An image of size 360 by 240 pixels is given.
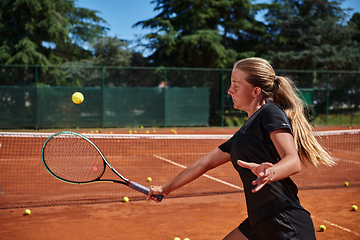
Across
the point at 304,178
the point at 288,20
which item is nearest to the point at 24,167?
the point at 304,178

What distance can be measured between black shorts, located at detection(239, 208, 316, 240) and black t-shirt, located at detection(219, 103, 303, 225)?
0.09ft

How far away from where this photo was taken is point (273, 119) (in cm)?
162

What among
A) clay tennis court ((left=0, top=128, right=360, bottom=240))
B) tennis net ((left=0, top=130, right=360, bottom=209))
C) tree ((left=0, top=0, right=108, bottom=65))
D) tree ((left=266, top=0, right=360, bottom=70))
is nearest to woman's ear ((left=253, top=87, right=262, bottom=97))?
clay tennis court ((left=0, top=128, right=360, bottom=240))

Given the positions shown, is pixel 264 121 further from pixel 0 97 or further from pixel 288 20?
pixel 288 20

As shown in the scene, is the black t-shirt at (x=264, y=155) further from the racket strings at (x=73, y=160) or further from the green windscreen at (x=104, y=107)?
the green windscreen at (x=104, y=107)

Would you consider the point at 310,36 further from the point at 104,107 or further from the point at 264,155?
the point at 264,155

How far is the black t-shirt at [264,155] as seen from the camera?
1649 mm

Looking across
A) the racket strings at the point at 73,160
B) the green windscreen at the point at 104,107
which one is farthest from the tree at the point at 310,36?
the racket strings at the point at 73,160

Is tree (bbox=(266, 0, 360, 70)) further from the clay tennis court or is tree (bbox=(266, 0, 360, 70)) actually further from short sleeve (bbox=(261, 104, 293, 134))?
short sleeve (bbox=(261, 104, 293, 134))

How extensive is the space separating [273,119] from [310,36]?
2045cm

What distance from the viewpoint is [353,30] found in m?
20.8

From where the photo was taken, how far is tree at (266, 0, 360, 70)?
1962 cm

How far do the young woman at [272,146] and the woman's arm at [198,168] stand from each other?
0.79 feet

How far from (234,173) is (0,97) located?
32.0 feet
